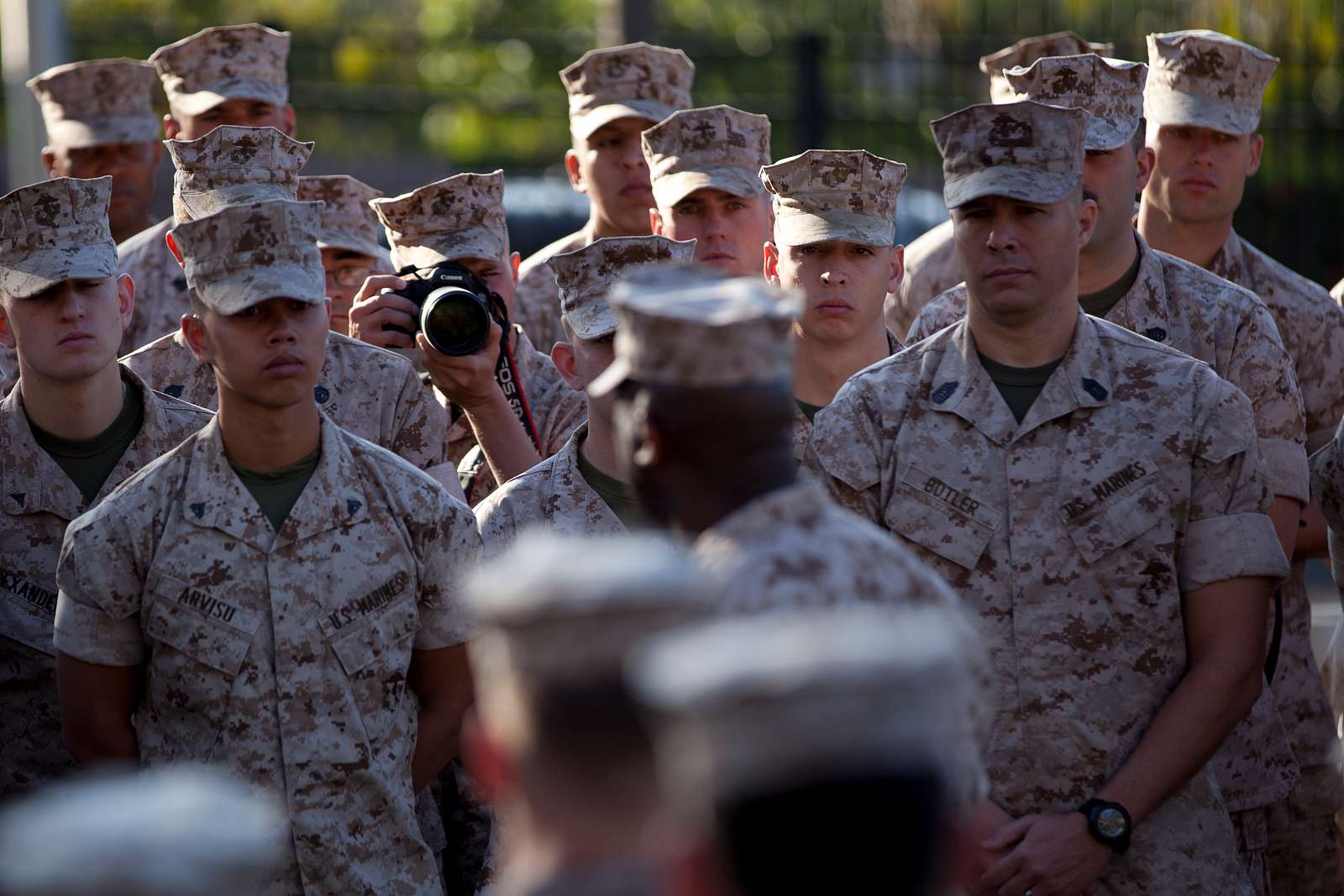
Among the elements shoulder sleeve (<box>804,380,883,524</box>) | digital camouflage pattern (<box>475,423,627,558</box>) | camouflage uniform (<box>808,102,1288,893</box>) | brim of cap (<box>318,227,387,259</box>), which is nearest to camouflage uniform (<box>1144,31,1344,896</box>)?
camouflage uniform (<box>808,102,1288,893</box>)

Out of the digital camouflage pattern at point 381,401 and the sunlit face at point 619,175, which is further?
the sunlit face at point 619,175

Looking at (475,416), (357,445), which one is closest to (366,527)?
(357,445)

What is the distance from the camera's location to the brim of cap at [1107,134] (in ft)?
17.1

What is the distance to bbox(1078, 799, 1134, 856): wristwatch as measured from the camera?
406 centimetres

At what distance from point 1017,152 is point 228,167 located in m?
2.39

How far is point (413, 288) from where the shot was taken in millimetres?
5445

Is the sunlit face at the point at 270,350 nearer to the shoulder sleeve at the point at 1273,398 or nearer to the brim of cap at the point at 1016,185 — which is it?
the brim of cap at the point at 1016,185

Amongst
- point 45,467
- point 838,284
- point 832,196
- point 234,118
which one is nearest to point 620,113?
point 234,118

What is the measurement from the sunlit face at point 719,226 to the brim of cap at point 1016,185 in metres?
1.72

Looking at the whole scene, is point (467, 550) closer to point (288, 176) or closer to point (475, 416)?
point (475, 416)

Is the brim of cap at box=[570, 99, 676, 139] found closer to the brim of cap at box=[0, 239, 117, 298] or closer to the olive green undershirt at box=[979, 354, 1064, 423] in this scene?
the brim of cap at box=[0, 239, 117, 298]

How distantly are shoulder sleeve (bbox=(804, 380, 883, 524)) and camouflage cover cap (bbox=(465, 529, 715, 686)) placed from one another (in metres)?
2.08

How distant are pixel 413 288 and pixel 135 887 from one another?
3688 millimetres

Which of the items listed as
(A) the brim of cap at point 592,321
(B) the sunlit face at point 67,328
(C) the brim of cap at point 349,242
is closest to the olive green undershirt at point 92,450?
(B) the sunlit face at point 67,328
